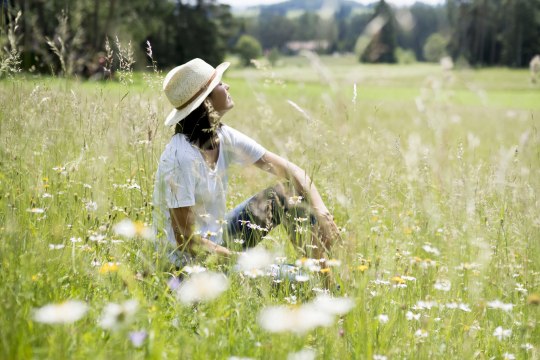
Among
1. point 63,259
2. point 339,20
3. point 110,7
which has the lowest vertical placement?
point 63,259

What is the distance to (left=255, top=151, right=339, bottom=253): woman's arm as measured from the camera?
9.76 feet

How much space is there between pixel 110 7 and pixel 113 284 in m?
35.0

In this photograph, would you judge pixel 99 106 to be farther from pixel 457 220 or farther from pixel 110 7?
pixel 110 7

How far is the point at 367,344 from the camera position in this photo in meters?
2.02

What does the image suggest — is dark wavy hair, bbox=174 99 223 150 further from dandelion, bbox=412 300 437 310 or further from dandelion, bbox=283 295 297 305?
dandelion, bbox=412 300 437 310

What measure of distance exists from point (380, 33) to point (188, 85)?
55.5 inches

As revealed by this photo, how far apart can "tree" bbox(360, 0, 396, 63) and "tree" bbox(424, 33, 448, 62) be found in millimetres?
153

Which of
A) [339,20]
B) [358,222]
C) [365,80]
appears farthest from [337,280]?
[339,20]

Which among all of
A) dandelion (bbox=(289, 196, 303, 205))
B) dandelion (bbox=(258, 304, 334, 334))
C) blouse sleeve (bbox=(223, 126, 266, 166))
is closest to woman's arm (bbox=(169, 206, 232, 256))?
dandelion (bbox=(289, 196, 303, 205))

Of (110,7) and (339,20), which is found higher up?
(110,7)

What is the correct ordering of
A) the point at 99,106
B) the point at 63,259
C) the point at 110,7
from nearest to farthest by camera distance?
the point at 63,259 → the point at 99,106 → the point at 110,7

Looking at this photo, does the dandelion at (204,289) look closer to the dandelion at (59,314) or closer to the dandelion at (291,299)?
the dandelion at (291,299)

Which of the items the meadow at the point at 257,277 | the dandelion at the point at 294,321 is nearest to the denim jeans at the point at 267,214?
the meadow at the point at 257,277

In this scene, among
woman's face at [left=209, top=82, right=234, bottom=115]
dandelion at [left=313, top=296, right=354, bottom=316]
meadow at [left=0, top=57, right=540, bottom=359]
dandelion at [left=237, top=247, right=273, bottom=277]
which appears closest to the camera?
meadow at [left=0, top=57, right=540, bottom=359]
